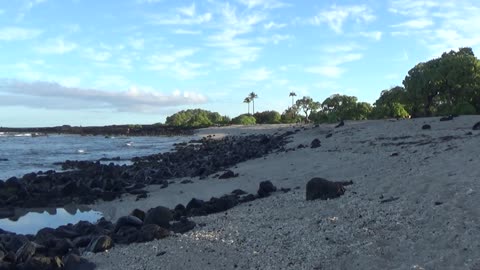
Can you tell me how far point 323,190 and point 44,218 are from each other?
8.55 m

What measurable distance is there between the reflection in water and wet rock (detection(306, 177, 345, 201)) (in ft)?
20.9

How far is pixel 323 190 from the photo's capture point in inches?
415

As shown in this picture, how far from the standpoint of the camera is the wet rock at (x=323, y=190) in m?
10.4

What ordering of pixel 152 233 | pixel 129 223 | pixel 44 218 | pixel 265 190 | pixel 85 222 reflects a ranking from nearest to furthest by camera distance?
pixel 152 233 → pixel 129 223 → pixel 85 222 → pixel 265 190 → pixel 44 218

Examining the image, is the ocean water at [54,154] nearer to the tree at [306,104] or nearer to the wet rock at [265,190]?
the wet rock at [265,190]

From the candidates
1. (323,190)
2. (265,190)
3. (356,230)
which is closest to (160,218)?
(323,190)

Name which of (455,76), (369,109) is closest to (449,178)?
(455,76)

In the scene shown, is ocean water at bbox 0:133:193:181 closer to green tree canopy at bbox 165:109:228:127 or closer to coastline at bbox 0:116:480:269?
coastline at bbox 0:116:480:269

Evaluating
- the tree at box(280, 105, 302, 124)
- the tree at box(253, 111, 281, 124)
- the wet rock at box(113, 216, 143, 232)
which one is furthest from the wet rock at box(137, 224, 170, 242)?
the tree at box(253, 111, 281, 124)

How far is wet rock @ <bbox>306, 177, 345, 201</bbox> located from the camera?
10.4 metres

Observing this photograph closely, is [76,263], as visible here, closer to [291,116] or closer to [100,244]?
[100,244]

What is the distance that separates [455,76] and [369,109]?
17491 mm

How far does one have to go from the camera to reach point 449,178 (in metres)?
9.98

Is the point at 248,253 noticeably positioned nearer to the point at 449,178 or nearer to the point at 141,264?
the point at 141,264
